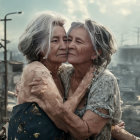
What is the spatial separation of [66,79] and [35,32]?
102cm

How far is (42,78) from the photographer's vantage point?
131 inches

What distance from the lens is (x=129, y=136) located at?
4465 millimetres

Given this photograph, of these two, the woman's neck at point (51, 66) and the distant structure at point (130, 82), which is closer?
the woman's neck at point (51, 66)

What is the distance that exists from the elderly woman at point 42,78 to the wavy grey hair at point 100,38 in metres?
0.33

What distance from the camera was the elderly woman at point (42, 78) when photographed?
3.31m

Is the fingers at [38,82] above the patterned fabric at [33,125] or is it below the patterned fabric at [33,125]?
above

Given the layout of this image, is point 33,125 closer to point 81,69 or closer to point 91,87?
point 91,87

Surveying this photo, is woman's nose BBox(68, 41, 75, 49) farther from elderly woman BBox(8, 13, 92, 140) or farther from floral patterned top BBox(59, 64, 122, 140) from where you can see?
floral patterned top BBox(59, 64, 122, 140)

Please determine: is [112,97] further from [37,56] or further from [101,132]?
[37,56]

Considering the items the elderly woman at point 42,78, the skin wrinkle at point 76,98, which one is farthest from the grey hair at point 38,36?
the skin wrinkle at point 76,98

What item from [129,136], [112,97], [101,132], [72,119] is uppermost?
[112,97]

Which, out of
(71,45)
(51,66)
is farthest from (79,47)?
(51,66)

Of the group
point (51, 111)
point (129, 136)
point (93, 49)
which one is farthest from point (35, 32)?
point (129, 136)

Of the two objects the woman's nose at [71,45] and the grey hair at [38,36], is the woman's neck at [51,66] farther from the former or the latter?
the woman's nose at [71,45]
